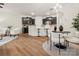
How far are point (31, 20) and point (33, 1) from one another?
1.52 feet

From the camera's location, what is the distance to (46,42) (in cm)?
319

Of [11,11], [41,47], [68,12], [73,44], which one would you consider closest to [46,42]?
A: [41,47]

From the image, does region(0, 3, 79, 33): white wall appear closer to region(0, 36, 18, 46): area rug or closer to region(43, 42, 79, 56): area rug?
region(0, 36, 18, 46): area rug

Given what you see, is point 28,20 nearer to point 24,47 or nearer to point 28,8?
point 28,8

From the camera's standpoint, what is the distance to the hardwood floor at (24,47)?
3.11m

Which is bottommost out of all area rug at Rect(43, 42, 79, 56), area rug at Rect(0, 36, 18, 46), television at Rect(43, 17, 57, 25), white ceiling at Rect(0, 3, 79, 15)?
area rug at Rect(43, 42, 79, 56)

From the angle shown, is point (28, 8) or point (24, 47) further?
point (24, 47)

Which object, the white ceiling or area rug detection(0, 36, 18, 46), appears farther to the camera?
area rug detection(0, 36, 18, 46)

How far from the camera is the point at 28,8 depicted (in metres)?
3.05

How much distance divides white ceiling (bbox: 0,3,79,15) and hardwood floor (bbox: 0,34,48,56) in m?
0.61

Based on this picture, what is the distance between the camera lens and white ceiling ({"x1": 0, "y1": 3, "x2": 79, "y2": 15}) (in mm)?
3033

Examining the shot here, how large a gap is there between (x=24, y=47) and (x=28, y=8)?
0.97 metres

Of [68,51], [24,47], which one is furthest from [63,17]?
[24,47]

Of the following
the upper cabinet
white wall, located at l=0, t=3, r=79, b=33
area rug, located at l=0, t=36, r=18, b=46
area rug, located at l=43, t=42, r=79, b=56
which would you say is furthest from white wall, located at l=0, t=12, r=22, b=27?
area rug, located at l=43, t=42, r=79, b=56
